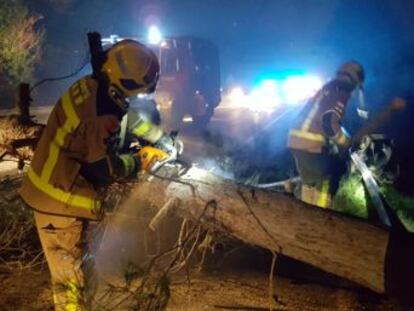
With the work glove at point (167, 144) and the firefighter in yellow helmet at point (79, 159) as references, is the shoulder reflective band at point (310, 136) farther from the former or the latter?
the firefighter in yellow helmet at point (79, 159)

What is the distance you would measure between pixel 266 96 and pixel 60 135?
378 inches

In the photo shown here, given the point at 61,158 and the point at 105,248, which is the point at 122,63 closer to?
the point at 61,158

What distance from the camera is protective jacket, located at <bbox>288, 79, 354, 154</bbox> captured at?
4.75m

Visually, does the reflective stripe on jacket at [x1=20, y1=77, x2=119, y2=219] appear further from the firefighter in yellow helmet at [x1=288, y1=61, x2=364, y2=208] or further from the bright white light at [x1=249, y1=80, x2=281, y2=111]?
the bright white light at [x1=249, y1=80, x2=281, y2=111]

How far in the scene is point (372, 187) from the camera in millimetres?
5320

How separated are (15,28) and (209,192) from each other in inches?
708

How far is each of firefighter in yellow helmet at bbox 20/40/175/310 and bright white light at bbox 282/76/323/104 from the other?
878 centimetres

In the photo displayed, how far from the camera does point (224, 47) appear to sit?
4353cm

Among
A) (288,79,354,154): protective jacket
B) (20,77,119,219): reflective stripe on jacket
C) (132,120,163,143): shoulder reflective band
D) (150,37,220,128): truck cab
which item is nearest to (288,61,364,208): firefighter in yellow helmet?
(288,79,354,154): protective jacket

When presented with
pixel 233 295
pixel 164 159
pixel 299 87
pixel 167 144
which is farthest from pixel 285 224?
pixel 299 87

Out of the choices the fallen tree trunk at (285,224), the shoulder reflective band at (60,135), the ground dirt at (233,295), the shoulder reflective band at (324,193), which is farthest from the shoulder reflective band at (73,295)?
the shoulder reflective band at (324,193)

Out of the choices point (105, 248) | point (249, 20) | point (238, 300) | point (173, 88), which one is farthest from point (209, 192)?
point (249, 20)

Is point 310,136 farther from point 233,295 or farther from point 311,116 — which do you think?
point 233,295

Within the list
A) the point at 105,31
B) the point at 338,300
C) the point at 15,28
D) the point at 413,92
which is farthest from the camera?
the point at 105,31
